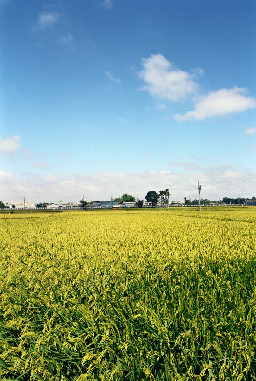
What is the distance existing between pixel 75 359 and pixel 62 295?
1.14 meters

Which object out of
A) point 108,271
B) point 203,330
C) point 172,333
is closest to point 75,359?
point 172,333

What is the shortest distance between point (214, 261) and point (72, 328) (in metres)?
A: 2.80

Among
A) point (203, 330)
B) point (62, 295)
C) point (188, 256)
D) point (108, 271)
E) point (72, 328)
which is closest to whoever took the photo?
point (203, 330)

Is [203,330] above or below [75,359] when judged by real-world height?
above

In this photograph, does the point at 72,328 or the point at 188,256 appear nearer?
the point at 72,328

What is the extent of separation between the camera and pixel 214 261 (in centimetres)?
397

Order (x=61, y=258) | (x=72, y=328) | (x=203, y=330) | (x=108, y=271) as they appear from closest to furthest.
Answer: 1. (x=203, y=330)
2. (x=72, y=328)
3. (x=108, y=271)
4. (x=61, y=258)


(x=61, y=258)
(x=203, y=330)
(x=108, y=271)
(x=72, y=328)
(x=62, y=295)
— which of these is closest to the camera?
(x=203, y=330)

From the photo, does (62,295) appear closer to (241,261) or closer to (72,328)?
(72,328)

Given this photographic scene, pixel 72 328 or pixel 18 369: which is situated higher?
pixel 72 328

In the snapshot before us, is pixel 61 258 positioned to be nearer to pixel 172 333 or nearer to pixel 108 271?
pixel 108 271

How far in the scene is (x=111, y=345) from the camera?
5.81ft

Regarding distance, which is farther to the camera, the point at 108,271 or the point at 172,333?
the point at 108,271

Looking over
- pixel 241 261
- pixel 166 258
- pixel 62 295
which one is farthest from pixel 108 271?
pixel 241 261
